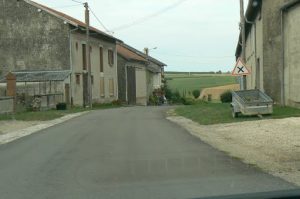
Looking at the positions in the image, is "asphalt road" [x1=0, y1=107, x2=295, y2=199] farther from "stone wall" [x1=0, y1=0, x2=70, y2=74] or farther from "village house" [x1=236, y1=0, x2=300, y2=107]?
"stone wall" [x1=0, y1=0, x2=70, y2=74]

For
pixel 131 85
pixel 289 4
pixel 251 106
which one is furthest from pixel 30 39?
pixel 251 106

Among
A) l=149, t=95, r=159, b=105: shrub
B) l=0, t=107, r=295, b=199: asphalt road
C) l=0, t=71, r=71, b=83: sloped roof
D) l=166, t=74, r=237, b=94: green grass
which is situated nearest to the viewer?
l=0, t=107, r=295, b=199: asphalt road

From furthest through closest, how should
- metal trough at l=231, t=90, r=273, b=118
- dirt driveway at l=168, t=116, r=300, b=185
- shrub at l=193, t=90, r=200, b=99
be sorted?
shrub at l=193, t=90, r=200, b=99 < metal trough at l=231, t=90, r=273, b=118 < dirt driveway at l=168, t=116, r=300, b=185

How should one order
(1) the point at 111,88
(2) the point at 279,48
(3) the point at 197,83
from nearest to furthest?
(2) the point at 279,48, (1) the point at 111,88, (3) the point at 197,83

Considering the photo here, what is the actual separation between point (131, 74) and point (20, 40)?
20776 millimetres

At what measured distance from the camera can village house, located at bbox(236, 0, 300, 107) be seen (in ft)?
84.3

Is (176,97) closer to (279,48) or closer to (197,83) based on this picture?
(197,83)

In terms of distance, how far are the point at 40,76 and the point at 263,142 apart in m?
30.6

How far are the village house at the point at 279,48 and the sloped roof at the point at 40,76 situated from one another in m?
15.2

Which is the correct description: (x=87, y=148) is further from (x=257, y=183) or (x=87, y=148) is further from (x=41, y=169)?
(x=257, y=183)

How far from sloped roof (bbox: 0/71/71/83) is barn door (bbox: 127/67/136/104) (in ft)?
61.9

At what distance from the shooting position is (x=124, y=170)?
10445mm

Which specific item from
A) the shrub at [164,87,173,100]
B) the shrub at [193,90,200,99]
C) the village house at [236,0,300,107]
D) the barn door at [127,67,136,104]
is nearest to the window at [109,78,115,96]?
the barn door at [127,67,136,104]

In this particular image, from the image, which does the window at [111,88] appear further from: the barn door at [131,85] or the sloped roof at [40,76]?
the sloped roof at [40,76]
